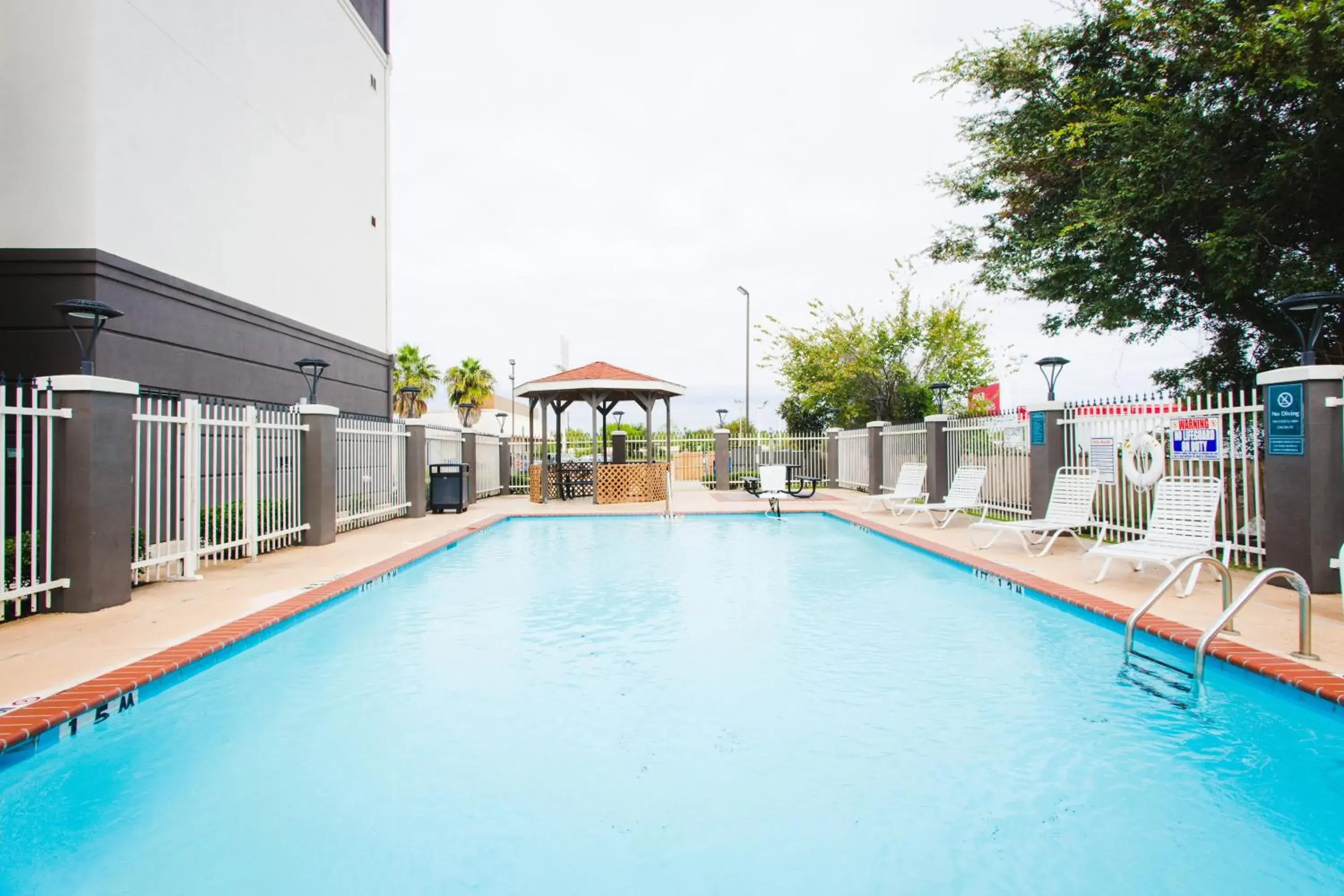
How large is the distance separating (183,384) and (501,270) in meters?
19.5

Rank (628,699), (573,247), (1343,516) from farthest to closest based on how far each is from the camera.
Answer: (573,247), (1343,516), (628,699)

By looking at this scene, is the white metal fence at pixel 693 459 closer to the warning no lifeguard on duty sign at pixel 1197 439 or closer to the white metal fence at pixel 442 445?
the white metal fence at pixel 442 445

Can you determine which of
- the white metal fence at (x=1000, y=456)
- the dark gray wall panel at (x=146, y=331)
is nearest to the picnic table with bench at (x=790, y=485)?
the white metal fence at (x=1000, y=456)

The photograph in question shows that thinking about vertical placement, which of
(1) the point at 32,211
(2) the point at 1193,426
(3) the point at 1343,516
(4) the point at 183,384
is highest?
(1) the point at 32,211

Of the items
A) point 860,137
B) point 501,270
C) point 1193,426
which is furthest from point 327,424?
point 501,270

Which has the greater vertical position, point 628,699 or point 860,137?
point 860,137

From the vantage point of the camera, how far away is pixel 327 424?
9.56 metres

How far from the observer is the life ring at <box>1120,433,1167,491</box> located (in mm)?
7484

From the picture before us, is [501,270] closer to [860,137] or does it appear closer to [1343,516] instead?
[860,137]

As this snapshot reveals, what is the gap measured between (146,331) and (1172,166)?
1417 centimetres

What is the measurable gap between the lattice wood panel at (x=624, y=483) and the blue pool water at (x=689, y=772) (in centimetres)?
1090

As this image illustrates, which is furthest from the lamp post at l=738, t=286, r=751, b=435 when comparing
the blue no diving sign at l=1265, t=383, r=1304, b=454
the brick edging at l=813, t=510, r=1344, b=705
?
the blue no diving sign at l=1265, t=383, r=1304, b=454

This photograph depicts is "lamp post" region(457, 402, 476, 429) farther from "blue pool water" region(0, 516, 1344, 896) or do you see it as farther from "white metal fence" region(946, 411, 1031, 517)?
"blue pool water" region(0, 516, 1344, 896)

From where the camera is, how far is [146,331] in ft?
29.2
